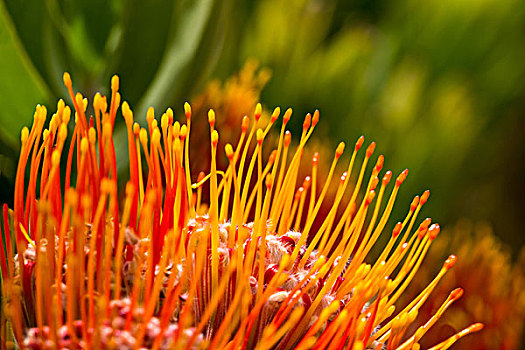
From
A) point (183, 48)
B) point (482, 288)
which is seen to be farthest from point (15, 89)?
point (482, 288)

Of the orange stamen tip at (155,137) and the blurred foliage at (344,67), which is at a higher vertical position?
the blurred foliage at (344,67)

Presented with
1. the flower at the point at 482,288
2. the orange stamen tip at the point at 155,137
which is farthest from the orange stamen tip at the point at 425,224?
the flower at the point at 482,288

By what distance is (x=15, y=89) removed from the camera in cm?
59

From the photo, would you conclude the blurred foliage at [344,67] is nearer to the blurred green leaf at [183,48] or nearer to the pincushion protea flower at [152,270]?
the blurred green leaf at [183,48]

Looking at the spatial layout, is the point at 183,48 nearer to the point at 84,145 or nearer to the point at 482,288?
the point at 84,145

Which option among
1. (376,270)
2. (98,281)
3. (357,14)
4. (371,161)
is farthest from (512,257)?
(98,281)

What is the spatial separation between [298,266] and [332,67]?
13.1 inches

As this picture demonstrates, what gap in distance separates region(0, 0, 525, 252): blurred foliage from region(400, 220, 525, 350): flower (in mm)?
31

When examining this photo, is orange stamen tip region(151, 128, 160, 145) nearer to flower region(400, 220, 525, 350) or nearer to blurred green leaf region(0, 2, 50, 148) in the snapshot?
blurred green leaf region(0, 2, 50, 148)

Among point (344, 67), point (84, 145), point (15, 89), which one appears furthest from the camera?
point (344, 67)

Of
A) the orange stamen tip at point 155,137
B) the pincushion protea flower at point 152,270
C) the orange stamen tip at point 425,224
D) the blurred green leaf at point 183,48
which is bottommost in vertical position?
the pincushion protea flower at point 152,270

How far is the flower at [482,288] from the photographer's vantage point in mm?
783

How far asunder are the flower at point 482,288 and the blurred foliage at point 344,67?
3 cm

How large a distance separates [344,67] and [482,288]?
0.88ft
